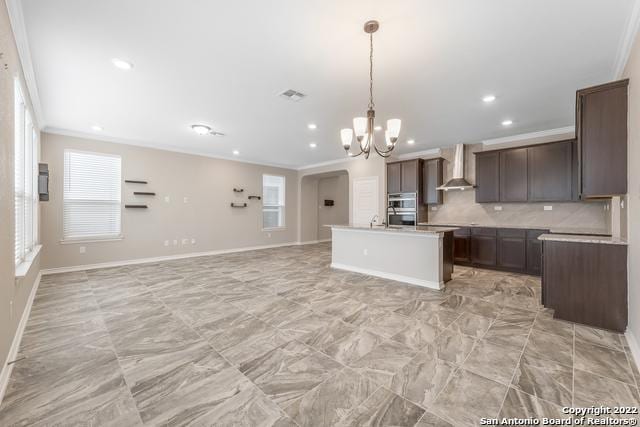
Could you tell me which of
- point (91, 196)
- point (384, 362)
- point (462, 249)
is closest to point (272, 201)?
point (91, 196)

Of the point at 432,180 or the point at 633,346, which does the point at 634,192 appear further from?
the point at 432,180

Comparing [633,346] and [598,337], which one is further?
[598,337]

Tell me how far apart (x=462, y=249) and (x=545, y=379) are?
161 inches

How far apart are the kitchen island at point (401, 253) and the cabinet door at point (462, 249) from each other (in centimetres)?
140

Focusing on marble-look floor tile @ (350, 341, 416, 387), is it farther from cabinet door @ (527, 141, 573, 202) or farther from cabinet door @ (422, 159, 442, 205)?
cabinet door @ (422, 159, 442, 205)

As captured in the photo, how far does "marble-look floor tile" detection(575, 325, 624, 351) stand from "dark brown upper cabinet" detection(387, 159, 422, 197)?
4084 millimetres

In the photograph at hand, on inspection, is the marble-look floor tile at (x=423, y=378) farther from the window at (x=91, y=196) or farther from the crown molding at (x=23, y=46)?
the window at (x=91, y=196)

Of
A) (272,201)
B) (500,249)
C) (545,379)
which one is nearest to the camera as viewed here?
(545,379)

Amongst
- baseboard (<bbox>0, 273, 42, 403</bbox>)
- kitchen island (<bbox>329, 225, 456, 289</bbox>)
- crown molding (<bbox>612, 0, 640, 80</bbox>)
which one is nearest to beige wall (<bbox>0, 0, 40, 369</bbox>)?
baseboard (<bbox>0, 273, 42, 403</bbox>)

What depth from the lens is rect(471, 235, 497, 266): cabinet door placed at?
526 cm

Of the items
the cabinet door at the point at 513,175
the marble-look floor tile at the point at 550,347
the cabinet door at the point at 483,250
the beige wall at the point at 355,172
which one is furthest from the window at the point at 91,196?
the cabinet door at the point at 513,175

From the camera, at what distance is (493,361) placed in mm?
2105

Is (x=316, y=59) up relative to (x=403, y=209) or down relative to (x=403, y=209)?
up

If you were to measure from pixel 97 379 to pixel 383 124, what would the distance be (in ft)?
15.7
